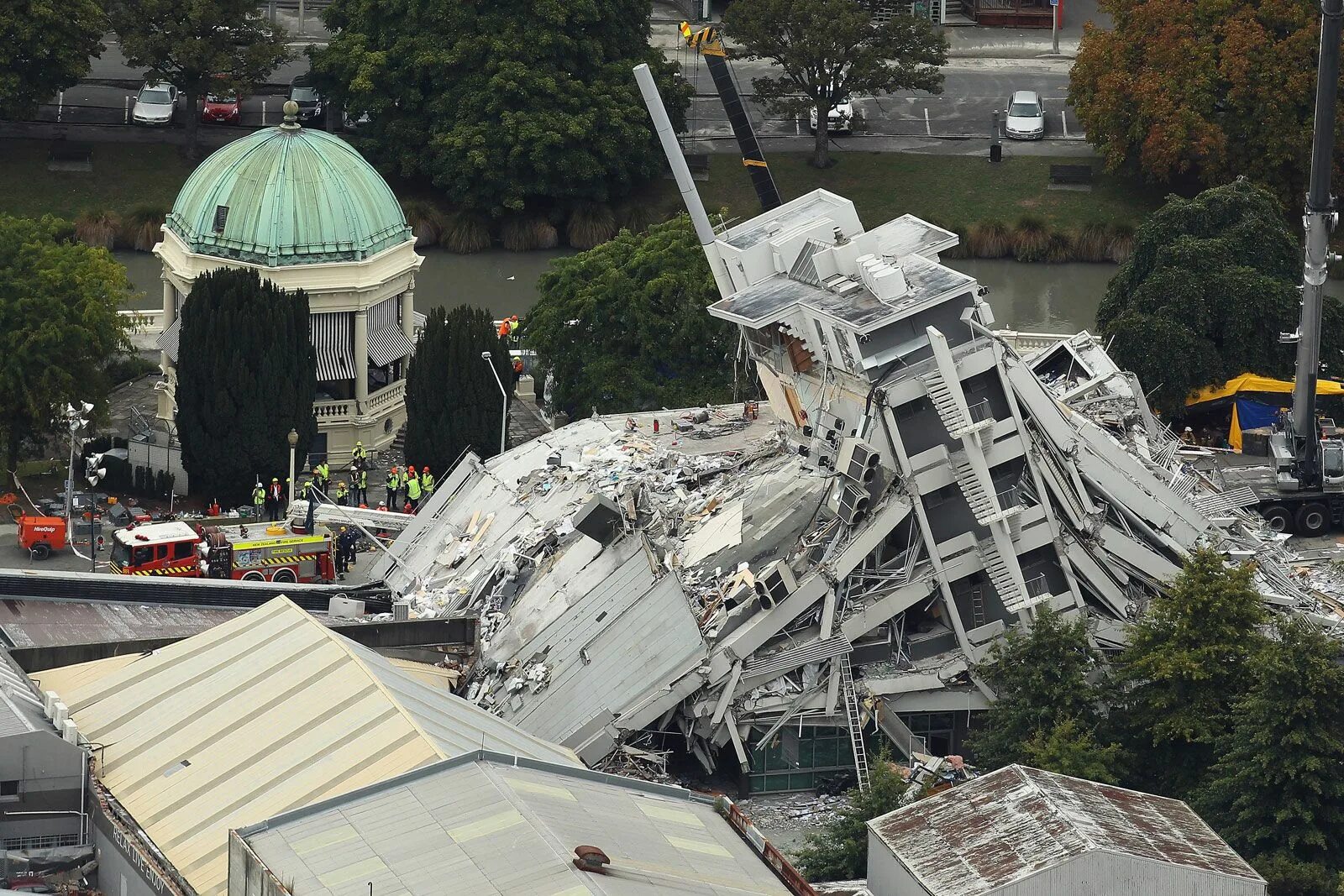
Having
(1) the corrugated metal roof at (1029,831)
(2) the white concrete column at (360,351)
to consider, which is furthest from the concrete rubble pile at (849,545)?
(2) the white concrete column at (360,351)

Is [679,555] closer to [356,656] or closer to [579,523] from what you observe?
[579,523]

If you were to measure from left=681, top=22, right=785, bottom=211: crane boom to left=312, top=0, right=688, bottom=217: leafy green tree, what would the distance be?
37768mm

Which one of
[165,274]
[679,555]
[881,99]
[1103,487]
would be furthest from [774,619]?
[881,99]

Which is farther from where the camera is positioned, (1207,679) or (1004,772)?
(1207,679)

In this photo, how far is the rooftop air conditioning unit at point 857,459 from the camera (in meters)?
83.2

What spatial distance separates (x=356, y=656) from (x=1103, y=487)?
71.8 feet

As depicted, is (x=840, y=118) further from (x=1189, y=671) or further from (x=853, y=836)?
(x=853, y=836)

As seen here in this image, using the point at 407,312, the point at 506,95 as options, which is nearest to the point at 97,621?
the point at 407,312

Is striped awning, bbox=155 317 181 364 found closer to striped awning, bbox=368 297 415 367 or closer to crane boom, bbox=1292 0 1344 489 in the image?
striped awning, bbox=368 297 415 367

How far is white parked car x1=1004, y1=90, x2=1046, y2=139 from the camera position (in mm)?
143125

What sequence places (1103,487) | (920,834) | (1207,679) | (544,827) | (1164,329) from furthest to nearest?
1. (1164,329)
2. (1103,487)
3. (1207,679)
4. (920,834)
5. (544,827)

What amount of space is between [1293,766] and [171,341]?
49.1m

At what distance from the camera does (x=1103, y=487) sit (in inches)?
3386

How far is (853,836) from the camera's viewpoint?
248 ft
